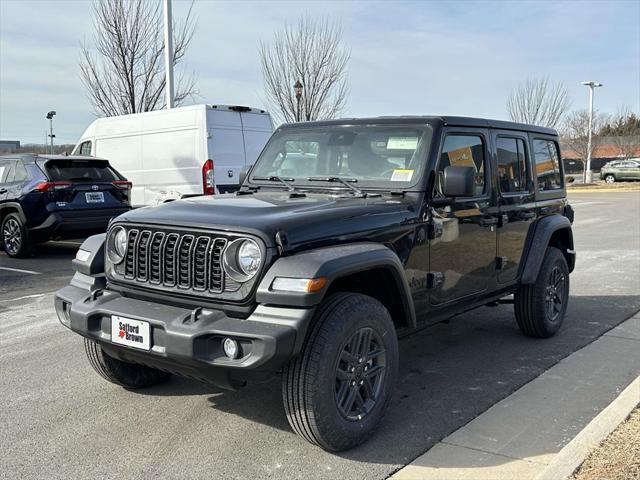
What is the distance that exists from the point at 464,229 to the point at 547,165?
191cm

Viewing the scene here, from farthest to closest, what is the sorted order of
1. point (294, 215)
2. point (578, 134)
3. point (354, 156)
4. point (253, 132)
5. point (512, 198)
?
point (578, 134), point (253, 132), point (512, 198), point (354, 156), point (294, 215)

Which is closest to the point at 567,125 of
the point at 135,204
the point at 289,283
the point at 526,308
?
the point at 135,204

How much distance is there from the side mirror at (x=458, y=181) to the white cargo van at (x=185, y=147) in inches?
311

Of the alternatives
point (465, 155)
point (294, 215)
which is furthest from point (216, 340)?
point (465, 155)

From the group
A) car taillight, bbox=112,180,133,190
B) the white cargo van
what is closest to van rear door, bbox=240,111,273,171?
the white cargo van

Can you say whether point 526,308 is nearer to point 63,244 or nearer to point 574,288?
point 574,288

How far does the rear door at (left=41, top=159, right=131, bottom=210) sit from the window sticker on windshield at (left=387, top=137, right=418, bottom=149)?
23.4ft

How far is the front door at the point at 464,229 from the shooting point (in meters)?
4.40

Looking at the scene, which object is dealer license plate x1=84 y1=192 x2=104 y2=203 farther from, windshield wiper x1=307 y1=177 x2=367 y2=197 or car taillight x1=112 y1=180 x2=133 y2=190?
windshield wiper x1=307 y1=177 x2=367 y2=197

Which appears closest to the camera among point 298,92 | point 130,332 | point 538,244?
point 130,332

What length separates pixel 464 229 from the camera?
15.3 ft

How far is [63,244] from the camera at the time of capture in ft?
41.0

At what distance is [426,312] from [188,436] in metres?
1.70

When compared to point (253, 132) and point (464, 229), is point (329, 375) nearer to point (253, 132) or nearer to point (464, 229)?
point (464, 229)
